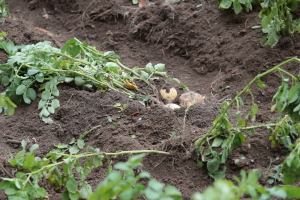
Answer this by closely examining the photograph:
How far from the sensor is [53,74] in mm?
3584

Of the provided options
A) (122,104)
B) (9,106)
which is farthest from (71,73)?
(9,106)

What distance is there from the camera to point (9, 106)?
2.63m

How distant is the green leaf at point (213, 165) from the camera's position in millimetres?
2479

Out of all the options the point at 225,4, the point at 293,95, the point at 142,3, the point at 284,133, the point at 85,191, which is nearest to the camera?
the point at 293,95

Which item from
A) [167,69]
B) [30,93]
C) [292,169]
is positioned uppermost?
[292,169]

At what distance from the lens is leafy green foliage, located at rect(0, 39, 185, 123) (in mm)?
3375

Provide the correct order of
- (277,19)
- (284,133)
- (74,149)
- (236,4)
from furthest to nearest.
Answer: (236,4), (277,19), (74,149), (284,133)

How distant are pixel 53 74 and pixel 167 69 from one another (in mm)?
1432

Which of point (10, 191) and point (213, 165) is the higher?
point (10, 191)

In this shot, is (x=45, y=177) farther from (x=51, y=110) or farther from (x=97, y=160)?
(x=51, y=110)

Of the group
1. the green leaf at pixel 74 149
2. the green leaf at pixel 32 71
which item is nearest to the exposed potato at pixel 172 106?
the green leaf at pixel 74 149

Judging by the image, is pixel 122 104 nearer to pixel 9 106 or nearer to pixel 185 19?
pixel 9 106

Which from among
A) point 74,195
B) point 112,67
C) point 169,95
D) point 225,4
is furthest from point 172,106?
point 225,4

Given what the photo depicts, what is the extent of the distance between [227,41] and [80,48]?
164cm
